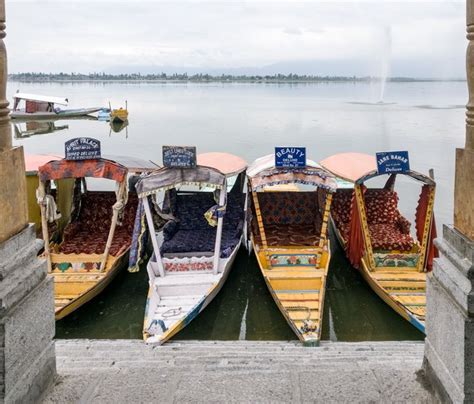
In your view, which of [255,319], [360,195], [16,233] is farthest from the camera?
[360,195]

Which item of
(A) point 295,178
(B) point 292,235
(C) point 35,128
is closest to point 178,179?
(A) point 295,178

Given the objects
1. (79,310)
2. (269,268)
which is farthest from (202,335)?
(79,310)

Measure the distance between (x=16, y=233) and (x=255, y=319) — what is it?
21.5ft

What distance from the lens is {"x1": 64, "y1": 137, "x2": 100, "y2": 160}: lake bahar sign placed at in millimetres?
9758

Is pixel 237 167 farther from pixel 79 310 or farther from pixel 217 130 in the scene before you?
pixel 217 130

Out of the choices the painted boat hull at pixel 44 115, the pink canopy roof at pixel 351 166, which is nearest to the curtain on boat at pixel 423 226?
the pink canopy roof at pixel 351 166

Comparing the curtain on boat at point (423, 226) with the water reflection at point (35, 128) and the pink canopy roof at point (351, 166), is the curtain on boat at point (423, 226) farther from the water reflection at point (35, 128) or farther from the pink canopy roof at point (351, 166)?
the water reflection at point (35, 128)

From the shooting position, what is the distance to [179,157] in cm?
926

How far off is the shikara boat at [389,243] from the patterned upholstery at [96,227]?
4.93 m

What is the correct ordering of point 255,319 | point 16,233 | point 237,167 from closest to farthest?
point 16,233 < point 255,319 < point 237,167

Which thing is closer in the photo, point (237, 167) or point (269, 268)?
point (269, 268)

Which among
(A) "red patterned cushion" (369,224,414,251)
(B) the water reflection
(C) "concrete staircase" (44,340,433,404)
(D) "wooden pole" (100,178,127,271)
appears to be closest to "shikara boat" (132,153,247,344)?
(D) "wooden pole" (100,178,127,271)

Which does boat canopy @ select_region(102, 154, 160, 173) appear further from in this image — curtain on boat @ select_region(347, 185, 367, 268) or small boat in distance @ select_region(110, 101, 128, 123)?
small boat in distance @ select_region(110, 101, 128, 123)

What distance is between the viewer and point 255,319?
9531mm
